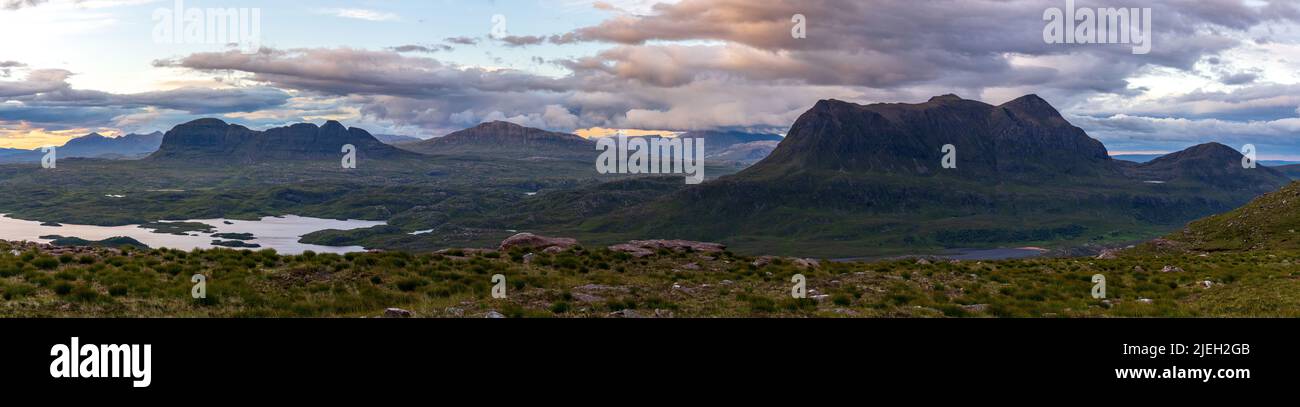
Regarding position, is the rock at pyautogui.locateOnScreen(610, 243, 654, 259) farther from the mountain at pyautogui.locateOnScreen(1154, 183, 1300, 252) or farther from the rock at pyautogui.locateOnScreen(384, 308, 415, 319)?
the mountain at pyautogui.locateOnScreen(1154, 183, 1300, 252)

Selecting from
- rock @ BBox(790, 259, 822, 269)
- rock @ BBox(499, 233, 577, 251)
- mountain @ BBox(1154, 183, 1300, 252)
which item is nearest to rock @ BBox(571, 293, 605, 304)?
rock @ BBox(790, 259, 822, 269)

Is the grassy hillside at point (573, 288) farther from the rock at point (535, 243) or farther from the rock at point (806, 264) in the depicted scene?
the rock at point (535, 243)

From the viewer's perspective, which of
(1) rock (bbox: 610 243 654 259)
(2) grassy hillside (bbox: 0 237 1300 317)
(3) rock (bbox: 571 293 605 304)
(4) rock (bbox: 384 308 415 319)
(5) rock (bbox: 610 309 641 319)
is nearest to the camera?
(4) rock (bbox: 384 308 415 319)

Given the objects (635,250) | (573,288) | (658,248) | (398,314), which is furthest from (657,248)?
(398,314)

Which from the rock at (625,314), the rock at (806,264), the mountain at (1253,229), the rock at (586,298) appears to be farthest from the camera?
the mountain at (1253,229)

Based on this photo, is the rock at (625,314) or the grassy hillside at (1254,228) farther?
the grassy hillside at (1254,228)

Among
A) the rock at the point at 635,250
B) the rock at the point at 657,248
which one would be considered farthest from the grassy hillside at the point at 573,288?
the rock at the point at 657,248

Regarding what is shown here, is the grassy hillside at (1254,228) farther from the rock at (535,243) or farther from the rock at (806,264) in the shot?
the rock at (535,243)

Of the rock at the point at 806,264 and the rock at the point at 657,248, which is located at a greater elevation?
the rock at the point at 657,248

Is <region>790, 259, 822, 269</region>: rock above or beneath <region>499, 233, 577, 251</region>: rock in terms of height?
beneath

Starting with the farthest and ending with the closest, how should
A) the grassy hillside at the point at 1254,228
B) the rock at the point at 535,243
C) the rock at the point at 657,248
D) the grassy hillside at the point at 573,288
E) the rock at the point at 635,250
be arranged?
the grassy hillside at the point at 1254,228 → the rock at the point at 535,243 → the rock at the point at 657,248 → the rock at the point at 635,250 → the grassy hillside at the point at 573,288
